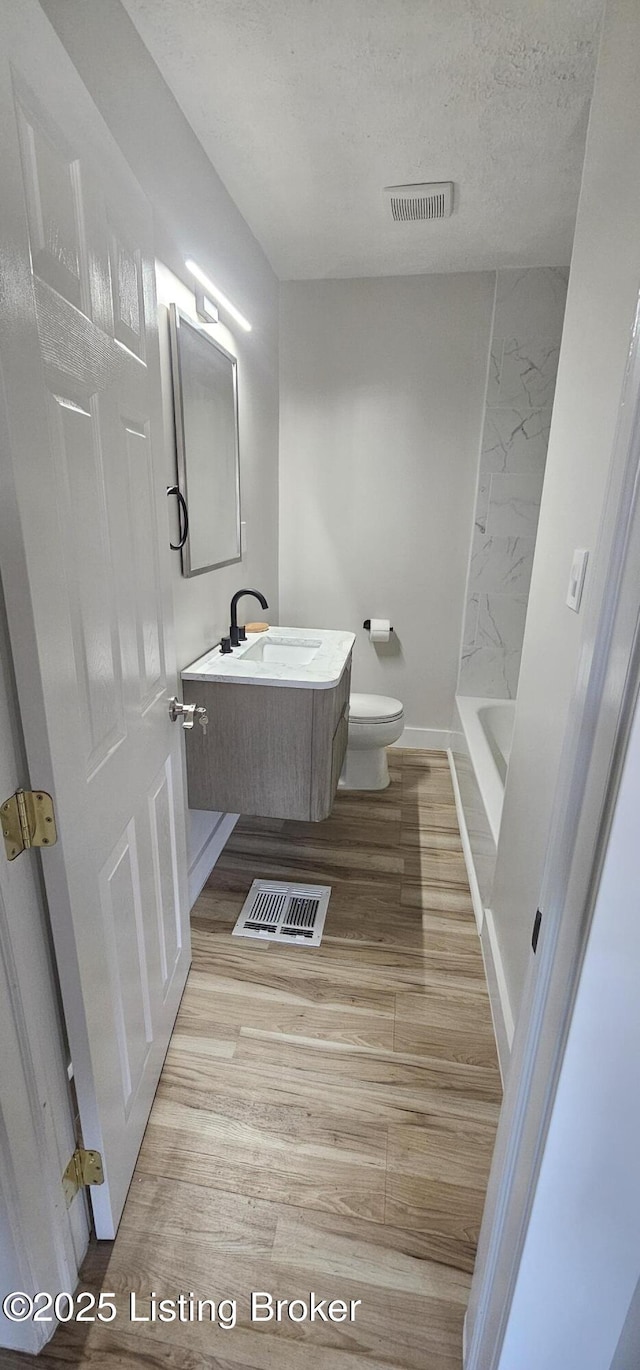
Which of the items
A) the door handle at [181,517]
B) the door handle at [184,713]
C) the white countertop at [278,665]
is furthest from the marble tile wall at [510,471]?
the door handle at [184,713]

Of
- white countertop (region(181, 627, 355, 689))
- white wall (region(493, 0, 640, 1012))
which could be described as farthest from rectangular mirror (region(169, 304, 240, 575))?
white wall (region(493, 0, 640, 1012))

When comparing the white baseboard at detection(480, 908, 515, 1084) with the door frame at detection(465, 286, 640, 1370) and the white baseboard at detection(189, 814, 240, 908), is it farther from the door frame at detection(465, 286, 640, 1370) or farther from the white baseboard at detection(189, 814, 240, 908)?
the white baseboard at detection(189, 814, 240, 908)

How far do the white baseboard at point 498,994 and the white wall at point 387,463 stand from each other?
65.1 inches

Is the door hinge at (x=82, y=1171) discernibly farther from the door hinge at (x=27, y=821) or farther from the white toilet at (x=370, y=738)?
the white toilet at (x=370, y=738)

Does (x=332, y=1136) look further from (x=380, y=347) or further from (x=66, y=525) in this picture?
(x=380, y=347)

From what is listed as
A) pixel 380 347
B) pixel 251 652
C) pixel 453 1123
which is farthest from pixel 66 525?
pixel 380 347

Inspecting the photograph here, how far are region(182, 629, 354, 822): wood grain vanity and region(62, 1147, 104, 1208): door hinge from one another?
3.41ft

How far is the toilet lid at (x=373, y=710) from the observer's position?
8.61ft

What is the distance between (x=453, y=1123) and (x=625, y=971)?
3.65ft

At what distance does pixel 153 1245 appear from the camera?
43.7 inches

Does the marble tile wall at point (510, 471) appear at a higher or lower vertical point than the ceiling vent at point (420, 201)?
lower

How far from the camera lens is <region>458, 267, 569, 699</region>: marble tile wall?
2652 mm

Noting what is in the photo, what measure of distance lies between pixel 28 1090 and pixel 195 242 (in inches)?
86.6

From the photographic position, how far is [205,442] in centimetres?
191
